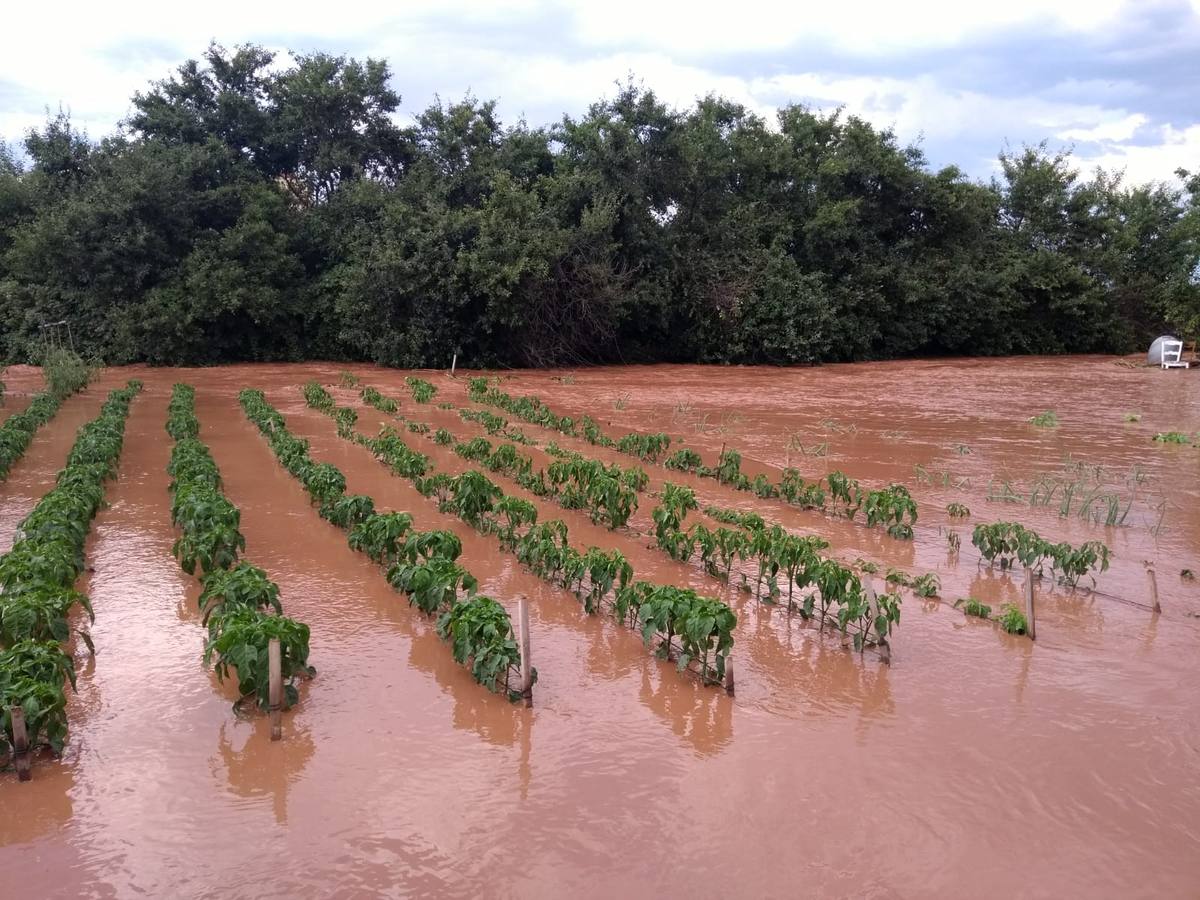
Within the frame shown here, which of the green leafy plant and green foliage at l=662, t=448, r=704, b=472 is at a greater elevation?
the green leafy plant

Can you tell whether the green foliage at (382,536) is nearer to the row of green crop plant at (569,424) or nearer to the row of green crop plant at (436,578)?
the row of green crop plant at (436,578)

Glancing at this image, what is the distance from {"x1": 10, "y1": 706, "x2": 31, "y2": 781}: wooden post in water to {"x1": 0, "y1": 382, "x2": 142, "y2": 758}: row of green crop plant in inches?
1.6

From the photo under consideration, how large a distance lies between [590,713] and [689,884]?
1876 millimetres

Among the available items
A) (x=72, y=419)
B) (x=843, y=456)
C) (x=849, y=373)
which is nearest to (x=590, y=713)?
(x=843, y=456)

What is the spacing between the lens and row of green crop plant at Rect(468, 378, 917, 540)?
Answer: 1098 centimetres

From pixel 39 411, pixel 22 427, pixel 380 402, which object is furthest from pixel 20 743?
pixel 380 402

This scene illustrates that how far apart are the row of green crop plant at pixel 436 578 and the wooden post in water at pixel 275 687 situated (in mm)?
1240

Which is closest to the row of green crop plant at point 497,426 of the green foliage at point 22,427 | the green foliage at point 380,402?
the green foliage at point 380,402

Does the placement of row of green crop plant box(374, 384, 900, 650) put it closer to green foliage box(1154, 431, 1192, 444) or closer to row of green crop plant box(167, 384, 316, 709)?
row of green crop plant box(167, 384, 316, 709)

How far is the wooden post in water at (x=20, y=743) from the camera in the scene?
17.1 feet

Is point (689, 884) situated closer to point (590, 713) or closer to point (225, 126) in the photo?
point (590, 713)

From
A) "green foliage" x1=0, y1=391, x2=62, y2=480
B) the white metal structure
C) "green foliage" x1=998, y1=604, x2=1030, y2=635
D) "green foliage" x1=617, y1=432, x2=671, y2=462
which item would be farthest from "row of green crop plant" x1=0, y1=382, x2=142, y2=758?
the white metal structure

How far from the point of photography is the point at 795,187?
36250 millimetres

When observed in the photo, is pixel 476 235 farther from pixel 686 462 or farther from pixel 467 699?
pixel 467 699
